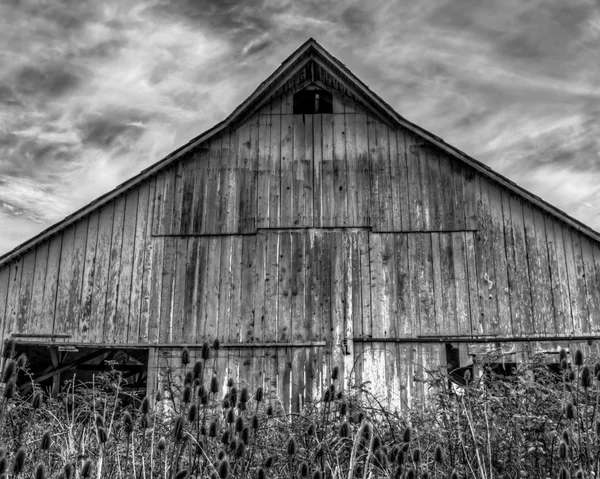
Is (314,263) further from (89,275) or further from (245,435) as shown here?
(245,435)

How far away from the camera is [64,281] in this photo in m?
10.6

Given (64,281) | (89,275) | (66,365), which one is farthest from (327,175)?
(66,365)

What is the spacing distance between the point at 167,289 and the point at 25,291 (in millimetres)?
2592

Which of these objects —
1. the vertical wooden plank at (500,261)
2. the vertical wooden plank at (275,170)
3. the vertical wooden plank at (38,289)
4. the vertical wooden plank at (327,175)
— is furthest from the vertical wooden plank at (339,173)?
the vertical wooden plank at (38,289)

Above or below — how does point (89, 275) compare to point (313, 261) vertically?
below

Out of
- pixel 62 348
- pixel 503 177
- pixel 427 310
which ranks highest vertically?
pixel 503 177

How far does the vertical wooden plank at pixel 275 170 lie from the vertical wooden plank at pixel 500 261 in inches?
150

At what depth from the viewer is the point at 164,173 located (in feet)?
36.1

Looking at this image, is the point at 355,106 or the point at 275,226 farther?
the point at 355,106

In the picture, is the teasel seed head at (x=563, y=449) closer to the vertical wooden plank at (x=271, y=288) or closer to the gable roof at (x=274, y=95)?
the vertical wooden plank at (x=271, y=288)

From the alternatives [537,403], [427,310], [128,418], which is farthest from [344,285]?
[128,418]

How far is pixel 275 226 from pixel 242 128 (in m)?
2.10

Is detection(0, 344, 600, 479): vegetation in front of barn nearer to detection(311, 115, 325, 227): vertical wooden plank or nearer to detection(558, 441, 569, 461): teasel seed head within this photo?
detection(558, 441, 569, 461): teasel seed head

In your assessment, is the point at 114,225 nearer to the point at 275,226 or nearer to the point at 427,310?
the point at 275,226
